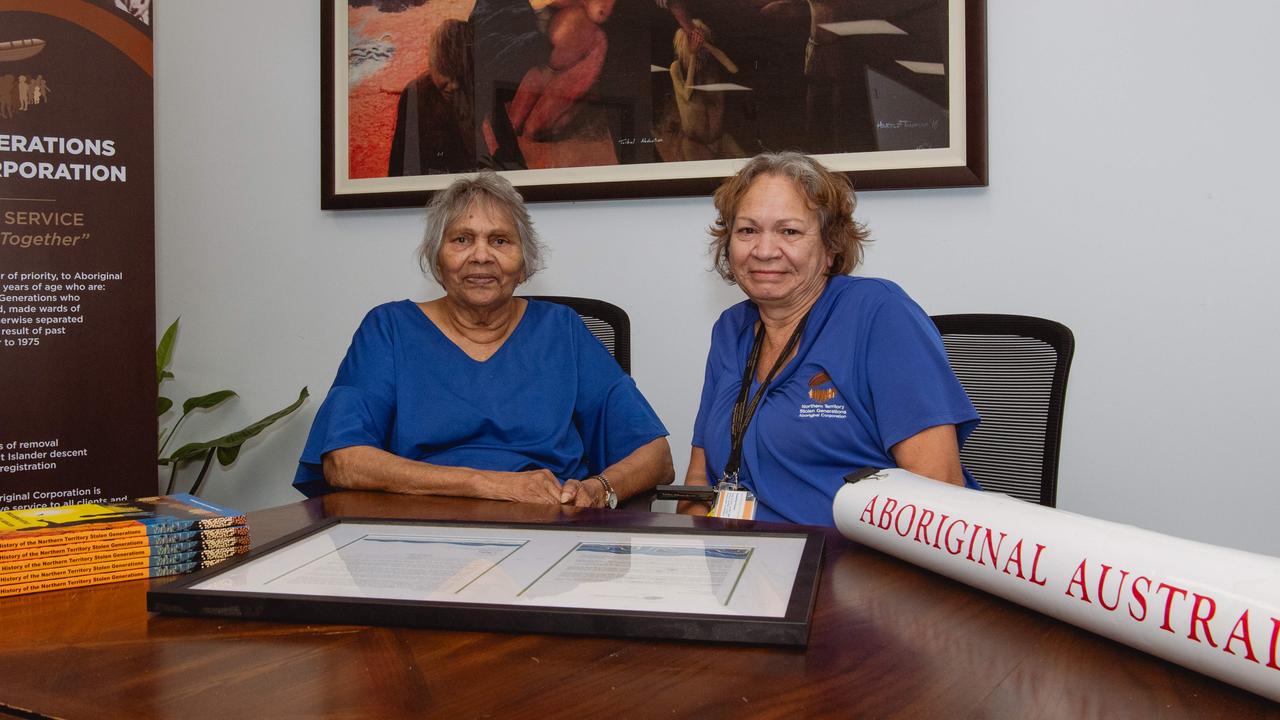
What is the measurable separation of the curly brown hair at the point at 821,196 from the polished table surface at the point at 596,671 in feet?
3.71

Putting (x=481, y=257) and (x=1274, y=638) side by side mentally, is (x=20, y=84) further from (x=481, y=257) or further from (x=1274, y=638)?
(x=1274, y=638)

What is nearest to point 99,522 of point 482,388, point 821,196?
point 482,388

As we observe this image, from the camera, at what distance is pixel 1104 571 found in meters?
0.79

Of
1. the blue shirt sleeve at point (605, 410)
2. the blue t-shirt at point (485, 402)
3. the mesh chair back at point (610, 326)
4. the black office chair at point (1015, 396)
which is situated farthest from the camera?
the mesh chair back at point (610, 326)

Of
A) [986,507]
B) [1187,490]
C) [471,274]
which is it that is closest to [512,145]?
[471,274]

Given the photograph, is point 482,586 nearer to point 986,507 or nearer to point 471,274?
point 986,507

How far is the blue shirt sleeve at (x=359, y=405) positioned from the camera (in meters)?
1.96

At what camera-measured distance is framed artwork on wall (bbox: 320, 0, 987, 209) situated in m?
2.48

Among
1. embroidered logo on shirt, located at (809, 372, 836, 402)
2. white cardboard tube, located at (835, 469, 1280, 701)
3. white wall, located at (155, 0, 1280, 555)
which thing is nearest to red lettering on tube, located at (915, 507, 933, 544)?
white cardboard tube, located at (835, 469, 1280, 701)

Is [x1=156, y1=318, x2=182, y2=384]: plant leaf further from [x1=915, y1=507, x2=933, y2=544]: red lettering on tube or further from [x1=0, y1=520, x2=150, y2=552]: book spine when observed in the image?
[x1=915, y1=507, x2=933, y2=544]: red lettering on tube

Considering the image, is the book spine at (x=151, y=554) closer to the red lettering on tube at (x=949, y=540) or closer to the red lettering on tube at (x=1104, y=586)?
the red lettering on tube at (x=949, y=540)

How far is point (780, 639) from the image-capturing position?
A: 0.80 meters

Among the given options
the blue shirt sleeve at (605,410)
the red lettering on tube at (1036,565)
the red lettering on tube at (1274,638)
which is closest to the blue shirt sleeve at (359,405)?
the blue shirt sleeve at (605,410)

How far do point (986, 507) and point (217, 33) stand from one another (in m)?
3.22
